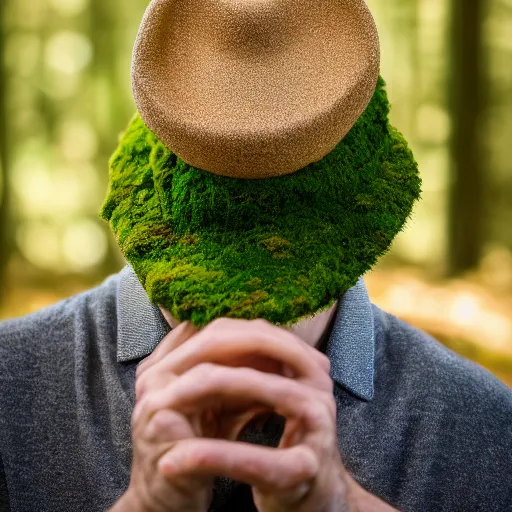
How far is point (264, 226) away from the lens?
94cm

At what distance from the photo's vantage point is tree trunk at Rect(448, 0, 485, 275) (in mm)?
4984

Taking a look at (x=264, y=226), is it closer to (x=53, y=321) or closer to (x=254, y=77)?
(x=254, y=77)

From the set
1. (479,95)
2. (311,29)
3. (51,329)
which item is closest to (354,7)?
(311,29)

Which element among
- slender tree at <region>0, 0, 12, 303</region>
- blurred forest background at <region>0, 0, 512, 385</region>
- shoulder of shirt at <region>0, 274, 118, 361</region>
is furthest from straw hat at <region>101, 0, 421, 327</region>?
slender tree at <region>0, 0, 12, 303</region>

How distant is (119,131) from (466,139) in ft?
8.37

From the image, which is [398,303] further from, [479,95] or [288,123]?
[288,123]

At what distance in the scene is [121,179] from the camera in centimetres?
104

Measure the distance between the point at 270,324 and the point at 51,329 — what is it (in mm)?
554

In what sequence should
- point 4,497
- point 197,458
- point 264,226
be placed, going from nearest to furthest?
point 197,458 < point 264,226 < point 4,497

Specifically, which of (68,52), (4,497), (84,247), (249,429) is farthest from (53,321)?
(68,52)

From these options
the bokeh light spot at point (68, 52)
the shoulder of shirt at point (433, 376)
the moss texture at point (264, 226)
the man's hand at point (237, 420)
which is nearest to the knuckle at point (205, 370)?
the man's hand at point (237, 420)

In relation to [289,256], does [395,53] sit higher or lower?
lower

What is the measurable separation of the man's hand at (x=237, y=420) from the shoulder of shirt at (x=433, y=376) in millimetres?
385

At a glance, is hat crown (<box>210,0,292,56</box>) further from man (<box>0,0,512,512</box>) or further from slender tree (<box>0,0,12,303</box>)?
slender tree (<box>0,0,12,303</box>)
